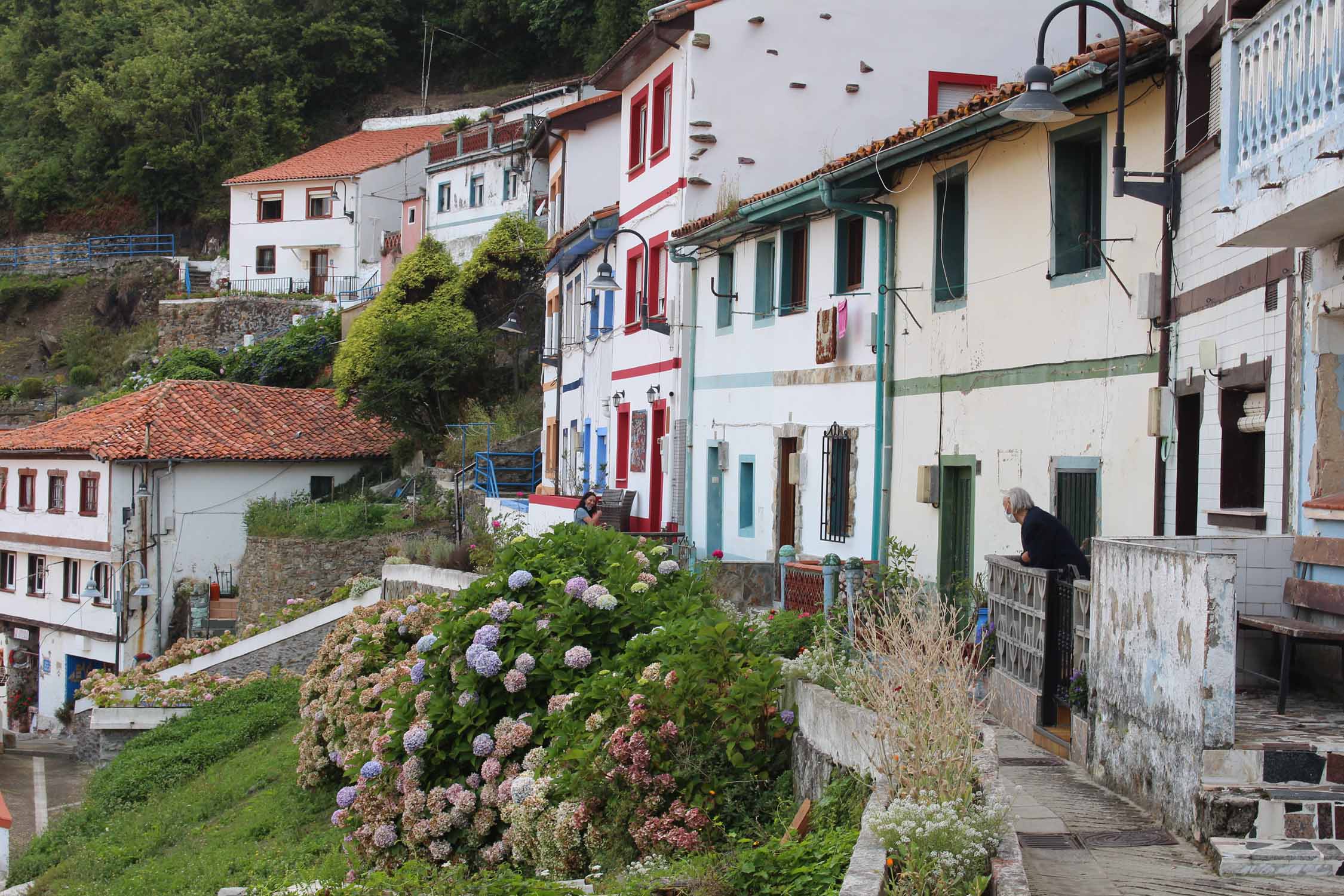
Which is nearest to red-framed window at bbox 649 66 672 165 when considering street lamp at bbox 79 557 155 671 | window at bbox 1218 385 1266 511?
window at bbox 1218 385 1266 511

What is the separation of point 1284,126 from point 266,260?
5794 cm

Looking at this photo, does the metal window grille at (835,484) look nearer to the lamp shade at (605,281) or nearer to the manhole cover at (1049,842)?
the lamp shade at (605,281)

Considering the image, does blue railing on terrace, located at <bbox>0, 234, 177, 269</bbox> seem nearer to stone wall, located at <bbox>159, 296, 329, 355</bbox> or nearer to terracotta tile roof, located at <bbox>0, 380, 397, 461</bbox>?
stone wall, located at <bbox>159, 296, 329, 355</bbox>

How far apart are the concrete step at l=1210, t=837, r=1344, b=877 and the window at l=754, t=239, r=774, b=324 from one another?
1320cm

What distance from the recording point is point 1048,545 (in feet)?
30.4

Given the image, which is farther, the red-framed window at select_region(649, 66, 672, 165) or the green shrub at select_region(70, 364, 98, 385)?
the green shrub at select_region(70, 364, 98, 385)

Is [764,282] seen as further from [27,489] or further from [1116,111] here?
[27,489]

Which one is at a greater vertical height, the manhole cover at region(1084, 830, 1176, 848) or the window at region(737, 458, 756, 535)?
the window at region(737, 458, 756, 535)

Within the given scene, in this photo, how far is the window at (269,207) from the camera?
60.1 metres

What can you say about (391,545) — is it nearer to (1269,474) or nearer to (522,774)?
(522,774)

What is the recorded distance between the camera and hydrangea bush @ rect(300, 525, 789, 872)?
28.7ft

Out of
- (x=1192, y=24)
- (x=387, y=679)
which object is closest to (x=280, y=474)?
(x=387, y=679)

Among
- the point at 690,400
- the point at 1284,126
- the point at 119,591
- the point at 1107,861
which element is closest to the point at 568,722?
the point at 1107,861

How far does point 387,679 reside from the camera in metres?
14.2
